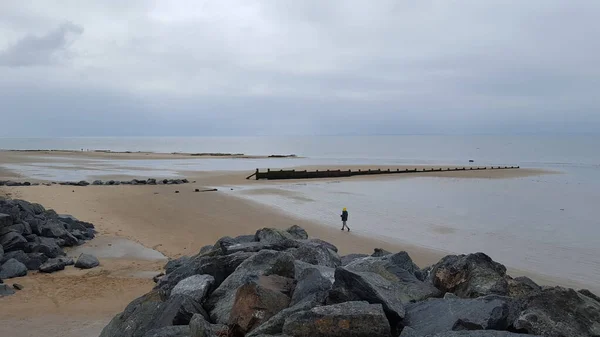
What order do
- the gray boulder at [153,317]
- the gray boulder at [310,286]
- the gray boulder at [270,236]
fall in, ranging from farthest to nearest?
the gray boulder at [270,236], the gray boulder at [153,317], the gray boulder at [310,286]

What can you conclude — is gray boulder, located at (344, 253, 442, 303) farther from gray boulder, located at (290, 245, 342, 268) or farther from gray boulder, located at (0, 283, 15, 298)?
gray boulder, located at (0, 283, 15, 298)

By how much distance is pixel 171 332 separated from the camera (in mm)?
5027

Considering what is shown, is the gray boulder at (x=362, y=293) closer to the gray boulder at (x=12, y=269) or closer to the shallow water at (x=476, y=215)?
the gray boulder at (x=12, y=269)

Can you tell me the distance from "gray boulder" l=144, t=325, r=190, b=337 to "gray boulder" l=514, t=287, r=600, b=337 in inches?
132

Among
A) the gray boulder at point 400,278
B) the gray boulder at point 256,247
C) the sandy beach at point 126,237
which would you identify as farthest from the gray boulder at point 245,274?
the sandy beach at point 126,237

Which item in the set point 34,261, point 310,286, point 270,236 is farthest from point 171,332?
point 34,261

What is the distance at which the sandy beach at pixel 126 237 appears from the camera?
8383 millimetres

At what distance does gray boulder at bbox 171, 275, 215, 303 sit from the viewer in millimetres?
6129

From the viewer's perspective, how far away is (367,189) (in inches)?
1400

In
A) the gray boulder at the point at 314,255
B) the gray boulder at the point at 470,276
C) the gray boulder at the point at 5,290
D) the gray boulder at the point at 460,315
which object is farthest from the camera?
the gray boulder at the point at 5,290

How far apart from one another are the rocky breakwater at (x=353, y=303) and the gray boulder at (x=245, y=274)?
0.05 ft

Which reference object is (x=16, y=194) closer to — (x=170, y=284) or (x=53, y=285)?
(x=53, y=285)

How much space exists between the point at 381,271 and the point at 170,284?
324 centimetres

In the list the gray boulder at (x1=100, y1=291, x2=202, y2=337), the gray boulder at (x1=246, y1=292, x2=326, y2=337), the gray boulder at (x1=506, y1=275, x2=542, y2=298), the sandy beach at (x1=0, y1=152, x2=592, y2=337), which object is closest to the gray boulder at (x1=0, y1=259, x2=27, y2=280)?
the sandy beach at (x1=0, y1=152, x2=592, y2=337)
